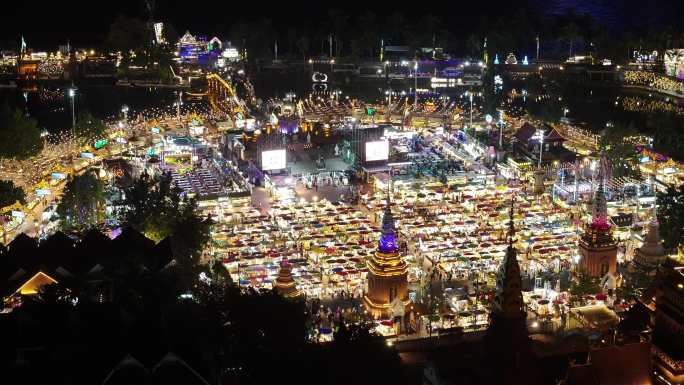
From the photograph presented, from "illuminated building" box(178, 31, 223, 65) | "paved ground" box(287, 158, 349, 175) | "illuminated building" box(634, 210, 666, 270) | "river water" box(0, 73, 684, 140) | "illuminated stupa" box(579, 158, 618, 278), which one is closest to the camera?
"illuminated stupa" box(579, 158, 618, 278)

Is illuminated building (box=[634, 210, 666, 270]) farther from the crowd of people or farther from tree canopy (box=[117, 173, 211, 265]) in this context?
the crowd of people

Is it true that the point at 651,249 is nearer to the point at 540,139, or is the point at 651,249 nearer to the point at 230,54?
the point at 540,139

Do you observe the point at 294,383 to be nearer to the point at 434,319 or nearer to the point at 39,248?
the point at 434,319

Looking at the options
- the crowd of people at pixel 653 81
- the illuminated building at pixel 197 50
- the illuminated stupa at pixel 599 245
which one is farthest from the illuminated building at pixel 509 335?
the illuminated building at pixel 197 50

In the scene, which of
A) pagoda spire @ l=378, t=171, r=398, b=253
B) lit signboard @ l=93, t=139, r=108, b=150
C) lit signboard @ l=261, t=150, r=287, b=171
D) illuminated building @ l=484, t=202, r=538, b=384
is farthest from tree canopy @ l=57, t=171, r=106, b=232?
illuminated building @ l=484, t=202, r=538, b=384

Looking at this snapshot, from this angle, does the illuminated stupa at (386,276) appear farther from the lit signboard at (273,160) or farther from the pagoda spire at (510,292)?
the lit signboard at (273,160)

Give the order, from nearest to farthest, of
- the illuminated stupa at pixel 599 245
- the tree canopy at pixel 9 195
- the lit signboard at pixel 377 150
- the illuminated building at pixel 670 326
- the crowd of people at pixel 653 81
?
the illuminated building at pixel 670 326
the illuminated stupa at pixel 599 245
the tree canopy at pixel 9 195
the lit signboard at pixel 377 150
the crowd of people at pixel 653 81
